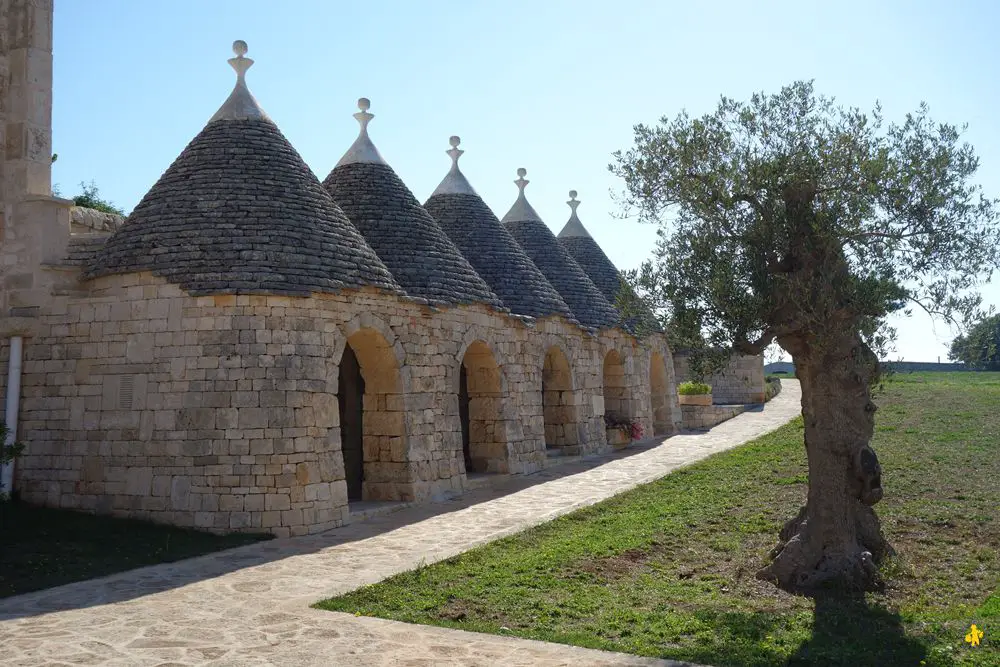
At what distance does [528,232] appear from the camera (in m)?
22.1

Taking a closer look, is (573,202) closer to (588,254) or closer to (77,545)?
(588,254)

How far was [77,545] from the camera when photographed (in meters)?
9.99

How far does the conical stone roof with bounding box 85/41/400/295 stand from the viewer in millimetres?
11539

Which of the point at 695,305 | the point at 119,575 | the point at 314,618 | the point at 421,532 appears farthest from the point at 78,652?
the point at 695,305

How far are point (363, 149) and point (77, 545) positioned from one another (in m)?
8.75

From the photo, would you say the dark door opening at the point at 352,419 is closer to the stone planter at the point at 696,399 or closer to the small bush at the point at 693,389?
the stone planter at the point at 696,399

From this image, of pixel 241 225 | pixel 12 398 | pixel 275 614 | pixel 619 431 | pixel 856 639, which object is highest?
pixel 241 225

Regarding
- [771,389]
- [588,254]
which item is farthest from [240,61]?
[771,389]

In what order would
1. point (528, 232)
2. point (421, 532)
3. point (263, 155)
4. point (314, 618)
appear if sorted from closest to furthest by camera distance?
point (314, 618)
point (421, 532)
point (263, 155)
point (528, 232)

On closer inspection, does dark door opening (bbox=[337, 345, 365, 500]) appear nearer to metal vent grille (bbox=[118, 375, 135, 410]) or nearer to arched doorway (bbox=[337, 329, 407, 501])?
arched doorway (bbox=[337, 329, 407, 501])

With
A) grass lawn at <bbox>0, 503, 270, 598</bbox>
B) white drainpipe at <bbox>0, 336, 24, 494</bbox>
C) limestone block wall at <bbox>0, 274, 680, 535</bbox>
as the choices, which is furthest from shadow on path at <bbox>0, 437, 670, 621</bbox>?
white drainpipe at <bbox>0, 336, 24, 494</bbox>

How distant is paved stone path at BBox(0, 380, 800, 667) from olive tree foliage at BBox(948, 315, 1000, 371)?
14.4 feet

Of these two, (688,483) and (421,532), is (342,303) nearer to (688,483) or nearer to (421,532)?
(421,532)

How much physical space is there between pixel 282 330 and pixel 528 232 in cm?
1151
